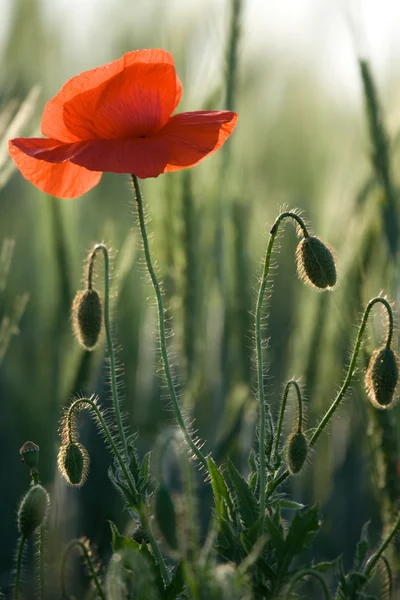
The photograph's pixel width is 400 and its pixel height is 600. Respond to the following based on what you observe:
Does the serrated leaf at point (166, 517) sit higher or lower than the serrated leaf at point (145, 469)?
lower

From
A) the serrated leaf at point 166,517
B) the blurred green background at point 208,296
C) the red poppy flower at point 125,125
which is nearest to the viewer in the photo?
the serrated leaf at point 166,517

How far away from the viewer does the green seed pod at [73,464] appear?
861 millimetres

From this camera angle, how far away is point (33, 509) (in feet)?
2.73

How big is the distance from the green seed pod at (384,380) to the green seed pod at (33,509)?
325mm

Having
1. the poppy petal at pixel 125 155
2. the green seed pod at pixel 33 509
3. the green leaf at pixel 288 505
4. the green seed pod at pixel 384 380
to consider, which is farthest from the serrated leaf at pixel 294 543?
the poppy petal at pixel 125 155

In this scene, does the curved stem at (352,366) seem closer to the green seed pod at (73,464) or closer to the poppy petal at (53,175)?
the green seed pod at (73,464)

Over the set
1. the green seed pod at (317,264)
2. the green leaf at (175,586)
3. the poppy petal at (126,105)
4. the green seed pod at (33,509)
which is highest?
the poppy petal at (126,105)

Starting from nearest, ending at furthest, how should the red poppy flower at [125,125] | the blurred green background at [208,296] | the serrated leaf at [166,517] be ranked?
the serrated leaf at [166,517] → the red poppy flower at [125,125] → the blurred green background at [208,296]

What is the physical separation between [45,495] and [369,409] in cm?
53

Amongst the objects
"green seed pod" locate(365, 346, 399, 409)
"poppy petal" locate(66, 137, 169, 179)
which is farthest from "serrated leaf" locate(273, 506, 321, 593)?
"poppy petal" locate(66, 137, 169, 179)

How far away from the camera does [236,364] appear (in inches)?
65.7

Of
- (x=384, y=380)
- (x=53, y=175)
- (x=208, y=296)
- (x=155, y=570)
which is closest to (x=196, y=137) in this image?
(x=53, y=175)

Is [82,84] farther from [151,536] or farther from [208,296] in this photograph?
[208,296]

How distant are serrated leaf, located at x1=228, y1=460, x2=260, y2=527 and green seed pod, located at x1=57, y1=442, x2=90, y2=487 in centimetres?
14
